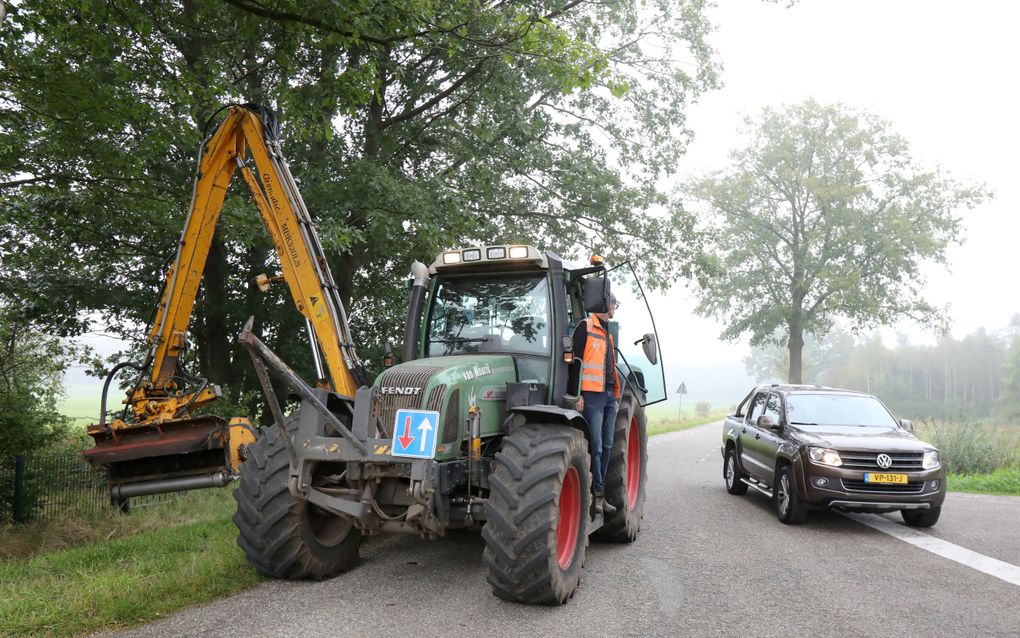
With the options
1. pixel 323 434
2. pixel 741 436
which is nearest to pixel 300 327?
pixel 741 436

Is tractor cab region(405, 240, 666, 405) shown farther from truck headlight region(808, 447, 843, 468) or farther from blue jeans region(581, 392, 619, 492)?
truck headlight region(808, 447, 843, 468)

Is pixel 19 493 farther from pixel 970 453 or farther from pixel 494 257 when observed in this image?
pixel 970 453

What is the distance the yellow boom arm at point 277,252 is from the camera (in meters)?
7.07

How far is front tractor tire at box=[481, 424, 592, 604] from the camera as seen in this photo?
16.2 ft

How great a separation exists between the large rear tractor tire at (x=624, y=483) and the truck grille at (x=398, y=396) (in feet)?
8.25

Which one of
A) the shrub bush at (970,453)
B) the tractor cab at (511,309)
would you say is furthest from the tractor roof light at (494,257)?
the shrub bush at (970,453)

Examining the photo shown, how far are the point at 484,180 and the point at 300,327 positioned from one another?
4783 millimetres

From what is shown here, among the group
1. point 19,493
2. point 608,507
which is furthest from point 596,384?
point 19,493

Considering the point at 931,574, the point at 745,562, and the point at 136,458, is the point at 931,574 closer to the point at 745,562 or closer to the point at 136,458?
the point at 745,562

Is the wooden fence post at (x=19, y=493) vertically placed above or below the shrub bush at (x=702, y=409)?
above

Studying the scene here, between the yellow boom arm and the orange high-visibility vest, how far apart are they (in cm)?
224

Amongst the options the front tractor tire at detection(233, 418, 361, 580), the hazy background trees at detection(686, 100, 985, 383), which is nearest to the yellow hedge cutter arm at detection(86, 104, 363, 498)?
the front tractor tire at detection(233, 418, 361, 580)

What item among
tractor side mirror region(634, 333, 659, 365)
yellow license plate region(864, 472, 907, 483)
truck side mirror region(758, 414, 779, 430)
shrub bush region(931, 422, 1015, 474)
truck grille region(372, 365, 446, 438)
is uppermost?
tractor side mirror region(634, 333, 659, 365)

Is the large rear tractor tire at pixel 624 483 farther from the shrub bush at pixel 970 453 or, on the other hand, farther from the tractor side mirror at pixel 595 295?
the shrub bush at pixel 970 453
